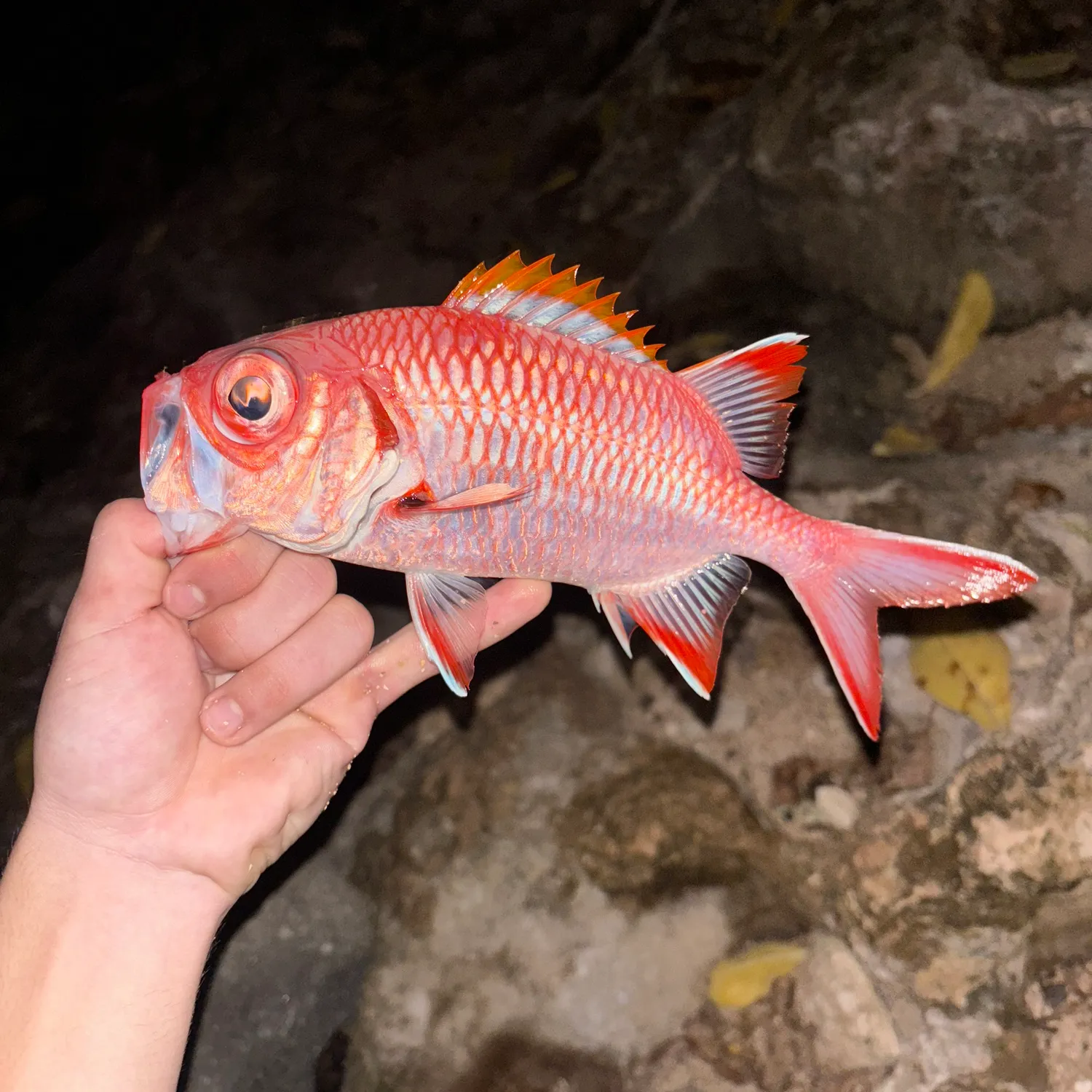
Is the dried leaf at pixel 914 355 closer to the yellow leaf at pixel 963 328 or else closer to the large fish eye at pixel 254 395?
the yellow leaf at pixel 963 328

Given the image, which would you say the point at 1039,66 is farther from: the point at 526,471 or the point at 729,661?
the point at 526,471

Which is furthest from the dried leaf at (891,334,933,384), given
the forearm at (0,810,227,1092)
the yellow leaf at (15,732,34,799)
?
the yellow leaf at (15,732,34,799)

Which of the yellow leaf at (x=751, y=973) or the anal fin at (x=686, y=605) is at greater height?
the anal fin at (x=686, y=605)

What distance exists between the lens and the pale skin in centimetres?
191

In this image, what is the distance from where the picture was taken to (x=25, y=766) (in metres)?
3.57

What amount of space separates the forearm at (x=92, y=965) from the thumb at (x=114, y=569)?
1.73 feet

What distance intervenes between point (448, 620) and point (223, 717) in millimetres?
568

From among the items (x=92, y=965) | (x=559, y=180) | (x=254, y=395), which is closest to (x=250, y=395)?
(x=254, y=395)

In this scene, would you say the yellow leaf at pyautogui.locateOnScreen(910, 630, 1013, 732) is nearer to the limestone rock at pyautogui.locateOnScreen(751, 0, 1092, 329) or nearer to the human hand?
the limestone rock at pyautogui.locateOnScreen(751, 0, 1092, 329)

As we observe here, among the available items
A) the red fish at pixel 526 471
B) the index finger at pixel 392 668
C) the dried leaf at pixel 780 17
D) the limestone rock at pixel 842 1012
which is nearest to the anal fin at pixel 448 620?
the red fish at pixel 526 471

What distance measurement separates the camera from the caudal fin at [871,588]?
1.98 meters

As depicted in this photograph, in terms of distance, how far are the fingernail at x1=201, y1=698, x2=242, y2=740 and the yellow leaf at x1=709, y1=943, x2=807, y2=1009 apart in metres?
1.74

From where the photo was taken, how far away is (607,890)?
2938 millimetres

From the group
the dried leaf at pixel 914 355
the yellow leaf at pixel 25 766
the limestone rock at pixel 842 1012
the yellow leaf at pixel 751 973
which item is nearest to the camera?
the limestone rock at pixel 842 1012
